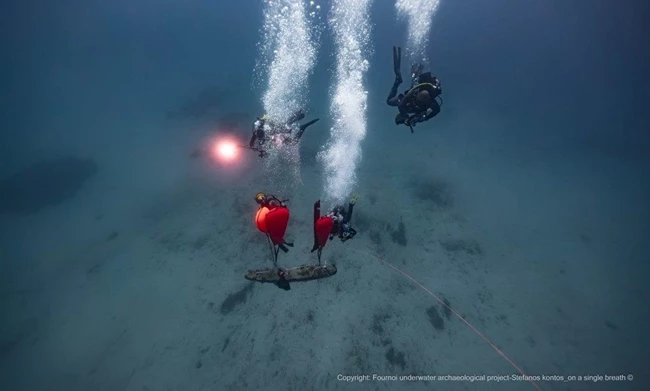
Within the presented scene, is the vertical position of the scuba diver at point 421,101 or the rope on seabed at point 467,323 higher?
Result: the scuba diver at point 421,101

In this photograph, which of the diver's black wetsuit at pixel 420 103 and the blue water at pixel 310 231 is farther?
the blue water at pixel 310 231

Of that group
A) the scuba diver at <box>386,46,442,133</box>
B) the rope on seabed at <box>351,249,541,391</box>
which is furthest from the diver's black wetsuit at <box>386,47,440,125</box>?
the rope on seabed at <box>351,249,541,391</box>

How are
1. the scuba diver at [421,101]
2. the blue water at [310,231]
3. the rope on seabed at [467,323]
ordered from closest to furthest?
the scuba diver at [421,101] < the rope on seabed at [467,323] < the blue water at [310,231]

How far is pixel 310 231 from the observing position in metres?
13.1

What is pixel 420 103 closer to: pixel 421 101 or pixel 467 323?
pixel 421 101

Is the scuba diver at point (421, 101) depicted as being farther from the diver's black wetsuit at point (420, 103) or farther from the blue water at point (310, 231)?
the blue water at point (310, 231)

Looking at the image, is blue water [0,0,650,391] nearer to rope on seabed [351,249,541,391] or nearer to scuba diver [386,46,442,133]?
rope on seabed [351,249,541,391]

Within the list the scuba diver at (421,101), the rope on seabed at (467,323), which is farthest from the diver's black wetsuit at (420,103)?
the rope on seabed at (467,323)

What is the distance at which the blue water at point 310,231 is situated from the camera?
32.1 feet

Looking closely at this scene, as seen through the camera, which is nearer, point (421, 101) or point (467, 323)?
point (421, 101)

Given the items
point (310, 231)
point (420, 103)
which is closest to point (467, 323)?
point (310, 231)

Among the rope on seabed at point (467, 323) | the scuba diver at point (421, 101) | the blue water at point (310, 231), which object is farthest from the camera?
the blue water at point (310, 231)

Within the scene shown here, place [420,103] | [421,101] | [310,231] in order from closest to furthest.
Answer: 1. [421,101]
2. [420,103]
3. [310,231]

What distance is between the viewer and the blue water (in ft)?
32.1
